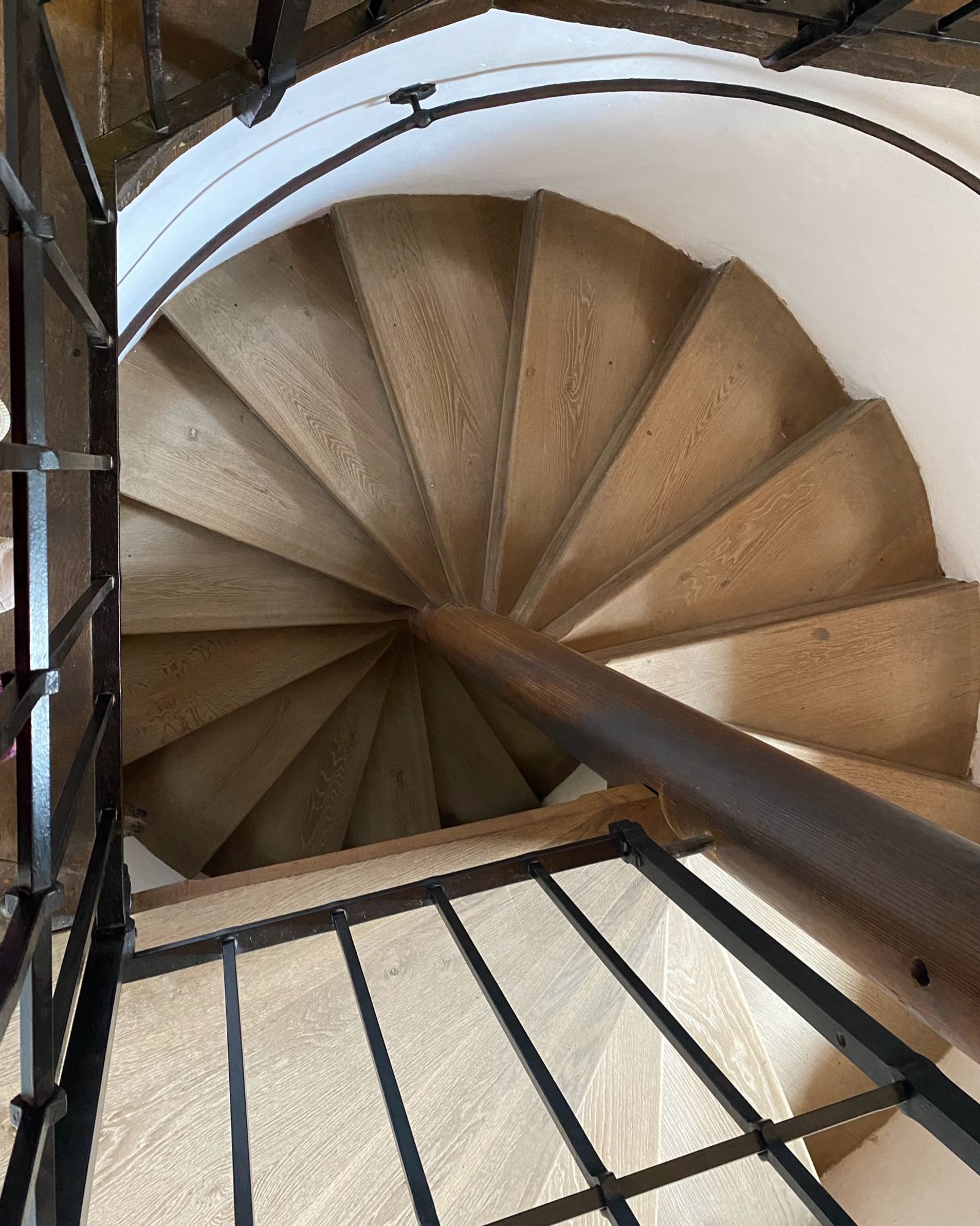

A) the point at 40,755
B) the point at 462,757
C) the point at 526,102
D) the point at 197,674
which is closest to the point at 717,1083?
the point at 40,755

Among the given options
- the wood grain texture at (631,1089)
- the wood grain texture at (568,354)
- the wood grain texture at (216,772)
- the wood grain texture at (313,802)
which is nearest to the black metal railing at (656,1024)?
the wood grain texture at (631,1089)

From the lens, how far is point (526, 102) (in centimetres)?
175

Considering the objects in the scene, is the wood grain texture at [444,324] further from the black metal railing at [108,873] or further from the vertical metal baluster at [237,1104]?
the vertical metal baluster at [237,1104]

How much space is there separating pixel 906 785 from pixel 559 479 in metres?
1.14

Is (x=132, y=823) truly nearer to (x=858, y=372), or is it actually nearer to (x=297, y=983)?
(x=297, y=983)

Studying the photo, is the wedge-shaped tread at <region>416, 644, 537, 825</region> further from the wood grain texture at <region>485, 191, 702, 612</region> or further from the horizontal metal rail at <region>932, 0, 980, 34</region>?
the horizontal metal rail at <region>932, 0, 980, 34</region>

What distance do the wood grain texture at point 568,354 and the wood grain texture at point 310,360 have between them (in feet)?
1.03

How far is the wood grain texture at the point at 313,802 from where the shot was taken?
9.39 ft

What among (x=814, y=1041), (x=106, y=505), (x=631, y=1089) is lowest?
(x=814, y=1041)

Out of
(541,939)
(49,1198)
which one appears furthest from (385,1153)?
(49,1198)

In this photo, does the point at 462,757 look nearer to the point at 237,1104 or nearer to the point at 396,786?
the point at 396,786

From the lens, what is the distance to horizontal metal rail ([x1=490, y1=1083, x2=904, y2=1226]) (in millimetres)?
723

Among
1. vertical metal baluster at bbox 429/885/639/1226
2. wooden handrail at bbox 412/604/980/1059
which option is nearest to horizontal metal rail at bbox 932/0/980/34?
wooden handrail at bbox 412/604/980/1059

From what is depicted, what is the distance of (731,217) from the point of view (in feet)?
7.02
